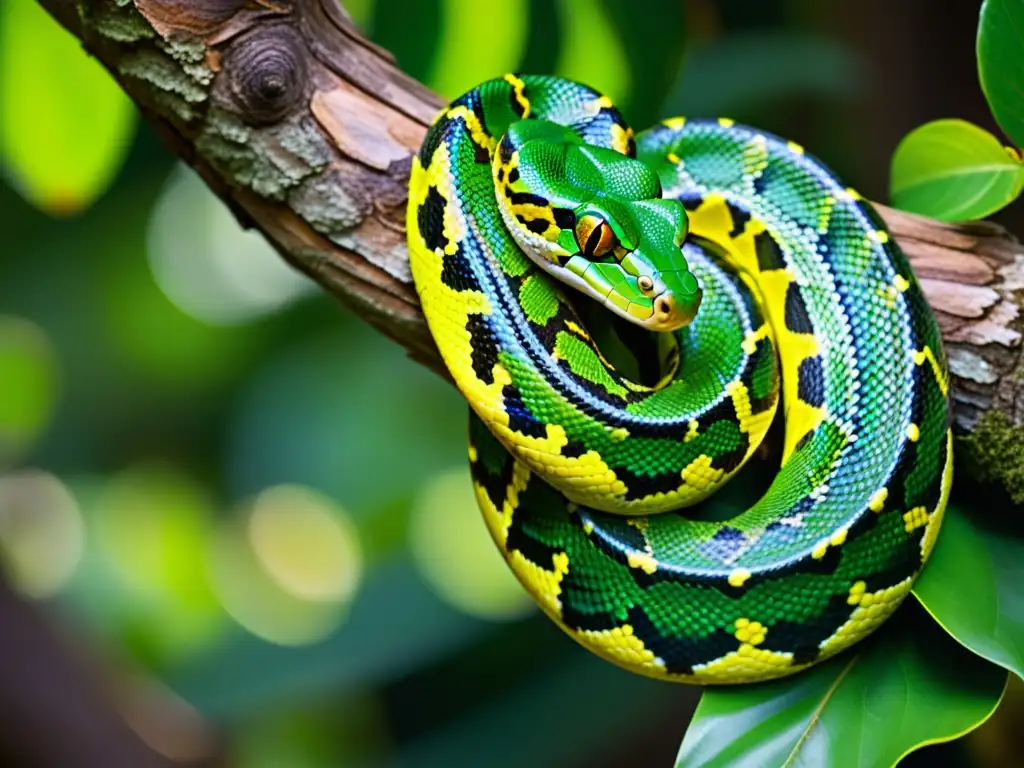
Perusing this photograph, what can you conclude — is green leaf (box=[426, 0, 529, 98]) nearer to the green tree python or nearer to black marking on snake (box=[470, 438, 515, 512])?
the green tree python

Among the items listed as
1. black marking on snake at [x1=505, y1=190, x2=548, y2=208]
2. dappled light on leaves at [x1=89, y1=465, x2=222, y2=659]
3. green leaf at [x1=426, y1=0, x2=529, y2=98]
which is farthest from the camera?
dappled light on leaves at [x1=89, y1=465, x2=222, y2=659]

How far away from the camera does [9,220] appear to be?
13.3 feet

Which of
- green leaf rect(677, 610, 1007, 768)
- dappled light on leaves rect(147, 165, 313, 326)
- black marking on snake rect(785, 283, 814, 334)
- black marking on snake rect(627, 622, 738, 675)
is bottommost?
dappled light on leaves rect(147, 165, 313, 326)

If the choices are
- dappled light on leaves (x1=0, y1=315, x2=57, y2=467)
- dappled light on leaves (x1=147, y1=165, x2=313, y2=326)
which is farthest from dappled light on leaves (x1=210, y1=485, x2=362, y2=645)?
dappled light on leaves (x1=0, y1=315, x2=57, y2=467)

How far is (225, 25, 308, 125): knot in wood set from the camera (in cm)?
165

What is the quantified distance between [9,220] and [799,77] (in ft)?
10.3

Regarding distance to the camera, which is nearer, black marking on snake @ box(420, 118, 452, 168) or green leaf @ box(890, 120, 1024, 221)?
black marking on snake @ box(420, 118, 452, 168)

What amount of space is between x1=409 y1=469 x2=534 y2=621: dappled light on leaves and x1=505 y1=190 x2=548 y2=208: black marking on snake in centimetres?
200

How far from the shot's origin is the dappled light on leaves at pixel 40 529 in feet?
12.2

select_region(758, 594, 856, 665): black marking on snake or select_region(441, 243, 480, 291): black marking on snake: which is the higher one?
select_region(441, 243, 480, 291): black marking on snake

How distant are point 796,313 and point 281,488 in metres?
2.57

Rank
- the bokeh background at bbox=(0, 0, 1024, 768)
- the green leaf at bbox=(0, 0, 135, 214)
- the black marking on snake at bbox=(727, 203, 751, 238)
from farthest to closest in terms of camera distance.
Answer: the bokeh background at bbox=(0, 0, 1024, 768)
the green leaf at bbox=(0, 0, 135, 214)
the black marking on snake at bbox=(727, 203, 751, 238)

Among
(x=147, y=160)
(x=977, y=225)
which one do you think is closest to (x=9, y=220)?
(x=147, y=160)

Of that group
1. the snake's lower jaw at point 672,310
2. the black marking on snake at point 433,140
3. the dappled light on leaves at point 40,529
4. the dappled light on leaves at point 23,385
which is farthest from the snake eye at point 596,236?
the dappled light on leaves at point 23,385
